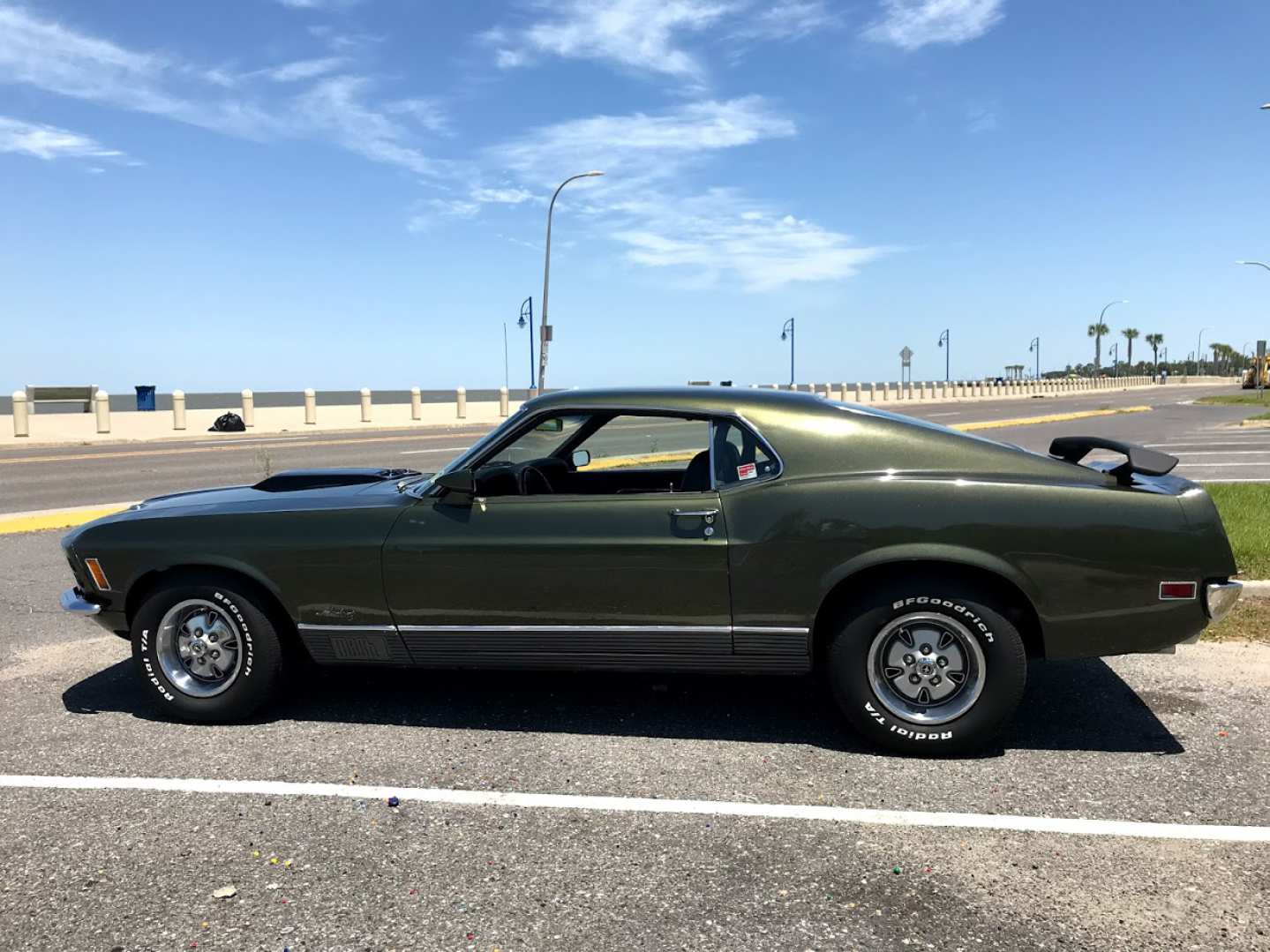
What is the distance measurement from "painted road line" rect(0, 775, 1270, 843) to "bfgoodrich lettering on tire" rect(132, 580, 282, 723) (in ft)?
1.87

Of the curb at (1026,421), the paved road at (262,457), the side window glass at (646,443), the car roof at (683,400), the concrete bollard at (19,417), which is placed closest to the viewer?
A: the car roof at (683,400)

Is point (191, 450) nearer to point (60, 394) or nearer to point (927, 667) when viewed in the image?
point (60, 394)

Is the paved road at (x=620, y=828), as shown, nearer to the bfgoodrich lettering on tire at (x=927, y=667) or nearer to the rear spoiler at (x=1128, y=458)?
the bfgoodrich lettering on tire at (x=927, y=667)

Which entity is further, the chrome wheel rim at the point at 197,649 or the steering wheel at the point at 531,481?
the steering wheel at the point at 531,481

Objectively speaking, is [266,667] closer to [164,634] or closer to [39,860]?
[164,634]

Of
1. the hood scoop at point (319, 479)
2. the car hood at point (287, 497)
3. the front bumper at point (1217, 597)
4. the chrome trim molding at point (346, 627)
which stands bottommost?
the chrome trim molding at point (346, 627)

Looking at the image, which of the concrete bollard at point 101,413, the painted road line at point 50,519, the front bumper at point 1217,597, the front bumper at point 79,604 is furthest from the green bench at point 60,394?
the front bumper at point 1217,597

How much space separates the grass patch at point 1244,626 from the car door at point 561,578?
3308 mm

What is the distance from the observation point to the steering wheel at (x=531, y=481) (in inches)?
173

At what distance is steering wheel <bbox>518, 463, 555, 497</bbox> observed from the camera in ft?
14.4

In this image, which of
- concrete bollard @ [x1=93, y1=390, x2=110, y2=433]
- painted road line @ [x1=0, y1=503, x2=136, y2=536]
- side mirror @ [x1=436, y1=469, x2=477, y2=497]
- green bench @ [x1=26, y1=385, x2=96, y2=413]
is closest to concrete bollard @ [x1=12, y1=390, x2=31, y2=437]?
concrete bollard @ [x1=93, y1=390, x2=110, y2=433]

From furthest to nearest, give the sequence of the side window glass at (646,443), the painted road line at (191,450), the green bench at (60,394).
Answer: the green bench at (60,394), the painted road line at (191,450), the side window glass at (646,443)

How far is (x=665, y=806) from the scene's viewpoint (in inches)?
135

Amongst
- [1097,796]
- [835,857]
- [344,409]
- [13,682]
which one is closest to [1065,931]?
[835,857]
